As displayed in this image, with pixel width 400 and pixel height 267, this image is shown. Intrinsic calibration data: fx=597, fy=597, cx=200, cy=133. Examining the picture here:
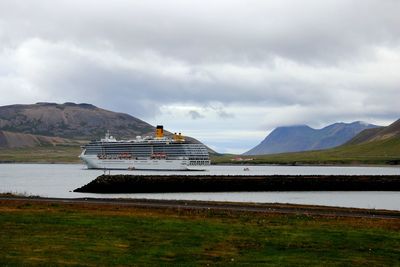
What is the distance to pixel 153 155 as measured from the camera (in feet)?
523

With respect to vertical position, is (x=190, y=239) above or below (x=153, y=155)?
below

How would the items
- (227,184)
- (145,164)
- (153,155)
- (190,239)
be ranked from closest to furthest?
(190,239), (227,184), (153,155), (145,164)

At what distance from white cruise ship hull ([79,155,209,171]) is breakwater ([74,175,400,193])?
220ft

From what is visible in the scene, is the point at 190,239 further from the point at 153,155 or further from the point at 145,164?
the point at 145,164

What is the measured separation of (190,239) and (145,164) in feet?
449

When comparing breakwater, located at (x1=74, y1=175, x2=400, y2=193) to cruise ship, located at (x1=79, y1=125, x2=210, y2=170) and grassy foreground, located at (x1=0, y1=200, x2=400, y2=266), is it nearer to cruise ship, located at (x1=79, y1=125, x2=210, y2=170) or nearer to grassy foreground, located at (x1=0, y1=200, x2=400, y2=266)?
grassy foreground, located at (x1=0, y1=200, x2=400, y2=266)

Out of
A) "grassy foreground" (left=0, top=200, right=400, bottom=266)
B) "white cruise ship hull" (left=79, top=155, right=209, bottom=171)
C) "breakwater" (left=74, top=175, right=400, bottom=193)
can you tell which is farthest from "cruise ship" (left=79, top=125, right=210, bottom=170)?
"grassy foreground" (left=0, top=200, right=400, bottom=266)

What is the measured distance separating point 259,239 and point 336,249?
3.28 meters

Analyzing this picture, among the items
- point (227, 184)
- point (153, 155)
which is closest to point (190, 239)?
point (227, 184)

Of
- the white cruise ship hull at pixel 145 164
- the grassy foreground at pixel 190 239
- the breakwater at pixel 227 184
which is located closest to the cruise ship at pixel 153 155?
the white cruise ship hull at pixel 145 164

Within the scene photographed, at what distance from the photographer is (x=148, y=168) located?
158125 millimetres

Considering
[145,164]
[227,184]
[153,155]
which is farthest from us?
[145,164]

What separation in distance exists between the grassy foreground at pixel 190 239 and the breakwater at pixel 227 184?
4548cm

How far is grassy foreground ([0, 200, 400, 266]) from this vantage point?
1970cm
